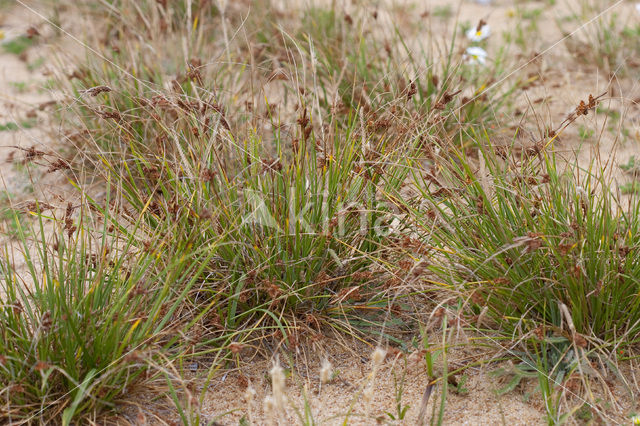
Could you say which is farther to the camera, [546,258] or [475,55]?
[475,55]

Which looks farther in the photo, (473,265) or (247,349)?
(247,349)

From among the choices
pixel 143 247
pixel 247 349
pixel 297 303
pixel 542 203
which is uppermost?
pixel 542 203

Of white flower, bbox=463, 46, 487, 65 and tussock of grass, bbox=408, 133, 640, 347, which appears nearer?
tussock of grass, bbox=408, 133, 640, 347

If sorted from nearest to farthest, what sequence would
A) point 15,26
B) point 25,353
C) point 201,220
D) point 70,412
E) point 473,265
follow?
point 70,412
point 25,353
point 473,265
point 201,220
point 15,26

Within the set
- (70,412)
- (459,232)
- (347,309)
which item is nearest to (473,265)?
(459,232)

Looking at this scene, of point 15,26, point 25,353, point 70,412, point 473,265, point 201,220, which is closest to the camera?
point 70,412

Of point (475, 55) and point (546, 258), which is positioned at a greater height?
point (475, 55)

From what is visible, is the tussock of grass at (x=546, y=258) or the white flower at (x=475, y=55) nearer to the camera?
the tussock of grass at (x=546, y=258)

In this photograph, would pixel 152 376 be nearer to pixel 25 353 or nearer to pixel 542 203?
pixel 25 353

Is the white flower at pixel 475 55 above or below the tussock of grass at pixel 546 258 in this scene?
above

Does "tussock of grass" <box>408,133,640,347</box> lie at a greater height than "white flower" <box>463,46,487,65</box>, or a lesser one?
lesser

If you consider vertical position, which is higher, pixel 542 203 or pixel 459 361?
pixel 542 203
